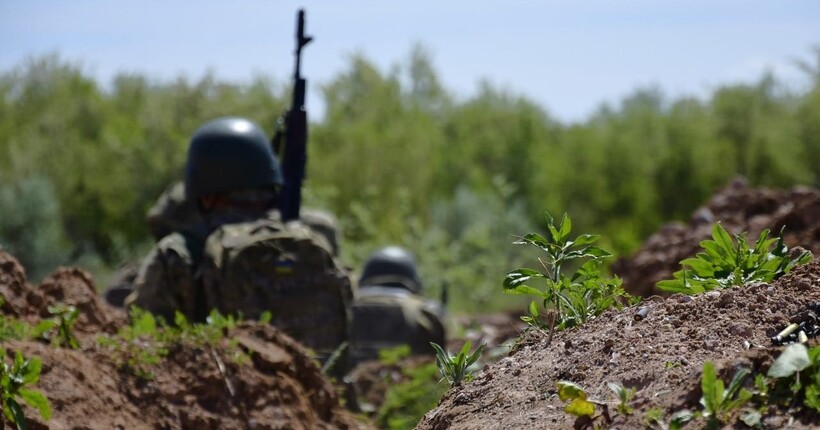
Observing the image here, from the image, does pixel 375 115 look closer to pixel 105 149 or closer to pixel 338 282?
pixel 105 149

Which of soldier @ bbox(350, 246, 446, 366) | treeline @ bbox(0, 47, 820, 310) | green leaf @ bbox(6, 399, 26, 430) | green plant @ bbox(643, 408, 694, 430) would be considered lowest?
treeline @ bbox(0, 47, 820, 310)

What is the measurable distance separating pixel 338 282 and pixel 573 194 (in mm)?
42838

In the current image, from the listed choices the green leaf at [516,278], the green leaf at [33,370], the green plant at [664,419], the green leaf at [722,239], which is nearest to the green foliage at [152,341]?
the green leaf at [33,370]

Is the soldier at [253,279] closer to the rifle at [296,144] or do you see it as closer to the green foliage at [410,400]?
the green foliage at [410,400]

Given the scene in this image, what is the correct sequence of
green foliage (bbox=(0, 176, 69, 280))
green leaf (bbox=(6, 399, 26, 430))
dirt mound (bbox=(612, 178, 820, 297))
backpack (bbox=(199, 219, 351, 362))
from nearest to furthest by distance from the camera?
green leaf (bbox=(6, 399, 26, 430)), backpack (bbox=(199, 219, 351, 362)), dirt mound (bbox=(612, 178, 820, 297)), green foliage (bbox=(0, 176, 69, 280))

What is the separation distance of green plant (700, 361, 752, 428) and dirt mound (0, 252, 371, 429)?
115 inches

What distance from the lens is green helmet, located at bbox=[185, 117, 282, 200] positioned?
9.61m

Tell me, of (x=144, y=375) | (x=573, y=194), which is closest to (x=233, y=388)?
(x=144, y=375)

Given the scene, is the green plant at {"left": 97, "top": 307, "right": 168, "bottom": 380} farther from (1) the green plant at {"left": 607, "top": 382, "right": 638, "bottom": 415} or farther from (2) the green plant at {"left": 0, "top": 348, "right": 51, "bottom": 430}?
(1) the green plant at {"left": 607, "top": 382, "right": 638, "bottom": 415}

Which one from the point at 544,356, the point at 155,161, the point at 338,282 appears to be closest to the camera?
the point at 544,356

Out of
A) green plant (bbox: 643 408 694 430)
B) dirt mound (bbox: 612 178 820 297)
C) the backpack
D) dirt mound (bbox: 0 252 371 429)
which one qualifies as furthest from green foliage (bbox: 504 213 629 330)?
dirt mound (bbox: 612 178 820 297)

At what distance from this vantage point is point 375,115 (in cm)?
5600

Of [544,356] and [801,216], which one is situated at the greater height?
[544,356]

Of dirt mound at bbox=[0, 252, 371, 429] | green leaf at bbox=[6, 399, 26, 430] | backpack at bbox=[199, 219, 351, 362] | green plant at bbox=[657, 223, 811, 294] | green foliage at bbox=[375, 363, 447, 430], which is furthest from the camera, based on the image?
green foliage at bbox=[375, 363, 447, 430]
